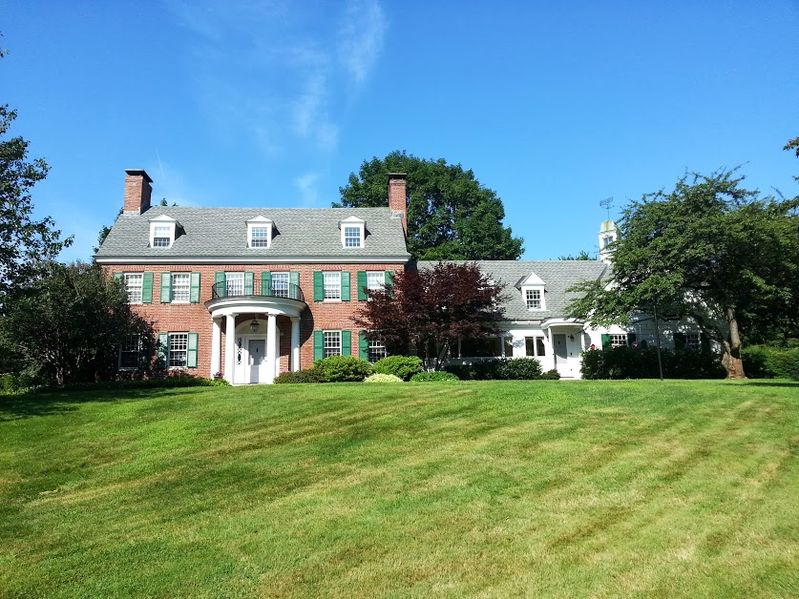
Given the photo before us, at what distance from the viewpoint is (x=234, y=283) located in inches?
1073

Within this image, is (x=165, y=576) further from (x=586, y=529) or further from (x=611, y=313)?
(x=611, y=313)

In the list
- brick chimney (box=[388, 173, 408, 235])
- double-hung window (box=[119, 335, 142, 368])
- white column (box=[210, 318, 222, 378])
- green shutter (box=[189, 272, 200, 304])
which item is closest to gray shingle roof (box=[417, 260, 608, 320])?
brick chimney (box=[388, 173, 408, 235])

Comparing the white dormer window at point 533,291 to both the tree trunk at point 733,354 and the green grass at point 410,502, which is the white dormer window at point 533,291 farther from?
the green grass at point 410,502

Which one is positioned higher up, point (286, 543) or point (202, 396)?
point (202, 396)

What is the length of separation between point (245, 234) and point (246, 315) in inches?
173

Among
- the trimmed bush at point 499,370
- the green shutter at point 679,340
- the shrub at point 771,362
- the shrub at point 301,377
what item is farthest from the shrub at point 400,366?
the shrub at point 771,362

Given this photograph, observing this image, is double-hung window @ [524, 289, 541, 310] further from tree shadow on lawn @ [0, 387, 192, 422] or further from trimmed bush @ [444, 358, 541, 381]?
tree shadow on lawn @ [0, 387, 192, 422]

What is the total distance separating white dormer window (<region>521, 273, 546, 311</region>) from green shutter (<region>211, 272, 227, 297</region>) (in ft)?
47.6

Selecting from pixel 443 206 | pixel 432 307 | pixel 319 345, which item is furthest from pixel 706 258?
pixel 443 206

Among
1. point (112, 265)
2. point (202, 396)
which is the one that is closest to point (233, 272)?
point (112, 265)

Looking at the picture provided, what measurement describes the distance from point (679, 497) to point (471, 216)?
40651mm

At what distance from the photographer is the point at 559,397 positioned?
12.7 m

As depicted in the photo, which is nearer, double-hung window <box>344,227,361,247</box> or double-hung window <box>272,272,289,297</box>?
double-hung window <box>272,272,289,297</box>

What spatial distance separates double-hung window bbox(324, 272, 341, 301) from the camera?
89.8ft
